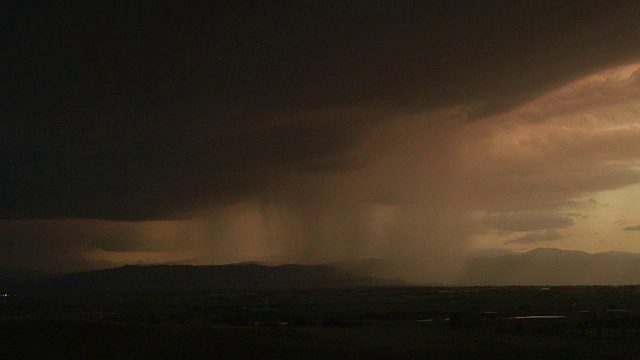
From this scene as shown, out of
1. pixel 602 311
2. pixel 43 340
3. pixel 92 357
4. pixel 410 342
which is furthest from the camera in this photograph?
pixel 602 311

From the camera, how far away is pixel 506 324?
66.4 metres

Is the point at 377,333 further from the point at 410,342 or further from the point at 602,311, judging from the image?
the point at 602,311

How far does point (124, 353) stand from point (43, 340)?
7.62m

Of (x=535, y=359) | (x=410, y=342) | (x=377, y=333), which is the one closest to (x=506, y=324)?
(x=377, y=333)

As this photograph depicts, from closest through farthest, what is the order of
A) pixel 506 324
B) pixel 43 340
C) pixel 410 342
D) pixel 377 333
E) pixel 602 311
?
pixel 43 340
pixel 410 342
pixel 377 333
pixel 506 324
pixel 602 311

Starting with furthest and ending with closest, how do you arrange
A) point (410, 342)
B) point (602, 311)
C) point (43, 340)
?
point (602, 311) < point (410, 342) < point (43, 340)

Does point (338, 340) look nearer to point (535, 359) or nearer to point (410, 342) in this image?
point (410, 342)

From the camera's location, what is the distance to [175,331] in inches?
2063

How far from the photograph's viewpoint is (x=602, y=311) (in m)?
84.0

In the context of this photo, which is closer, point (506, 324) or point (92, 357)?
point (92, 357)

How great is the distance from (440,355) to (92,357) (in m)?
20.5

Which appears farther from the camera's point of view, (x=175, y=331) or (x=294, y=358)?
(x=175, y=331)

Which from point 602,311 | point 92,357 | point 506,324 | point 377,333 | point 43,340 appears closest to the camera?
point 92,357

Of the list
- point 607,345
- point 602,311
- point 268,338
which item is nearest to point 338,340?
point 268,338
